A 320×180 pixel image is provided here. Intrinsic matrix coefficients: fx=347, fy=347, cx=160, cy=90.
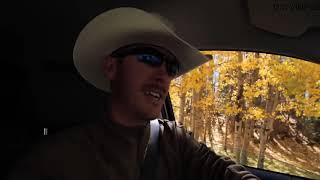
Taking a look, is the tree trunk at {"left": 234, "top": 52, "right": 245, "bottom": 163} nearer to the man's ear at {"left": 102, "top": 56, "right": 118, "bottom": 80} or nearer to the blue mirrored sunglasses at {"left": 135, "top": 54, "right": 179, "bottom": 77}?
the blue mirrored sunglasses at {"left": 135, "top": 54, "right": 179, "bottom": 77}

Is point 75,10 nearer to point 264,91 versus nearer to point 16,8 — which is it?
point 16,8

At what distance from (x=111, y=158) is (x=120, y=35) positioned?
445mm

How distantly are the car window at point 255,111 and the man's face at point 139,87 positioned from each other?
128 centimetres

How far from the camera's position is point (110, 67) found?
1289 mm

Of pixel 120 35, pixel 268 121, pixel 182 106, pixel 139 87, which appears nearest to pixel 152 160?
pixel 139 87

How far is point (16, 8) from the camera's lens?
131 cm

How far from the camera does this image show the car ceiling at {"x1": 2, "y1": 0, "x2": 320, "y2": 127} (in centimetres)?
130

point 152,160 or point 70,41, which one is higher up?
point 70,41

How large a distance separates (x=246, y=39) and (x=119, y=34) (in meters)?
0.91

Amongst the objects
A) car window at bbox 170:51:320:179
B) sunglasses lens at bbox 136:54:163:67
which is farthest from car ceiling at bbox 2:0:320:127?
car window at bbox 170:51:320:179

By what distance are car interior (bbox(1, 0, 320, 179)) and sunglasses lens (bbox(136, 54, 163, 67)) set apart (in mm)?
229

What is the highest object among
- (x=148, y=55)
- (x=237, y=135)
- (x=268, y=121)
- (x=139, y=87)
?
(x=148, y=55)

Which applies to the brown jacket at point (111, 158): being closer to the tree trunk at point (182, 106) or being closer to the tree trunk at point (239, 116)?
the tree trunk at point (182, 106)

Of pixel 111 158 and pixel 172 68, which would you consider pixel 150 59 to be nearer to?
pixel 172 68
